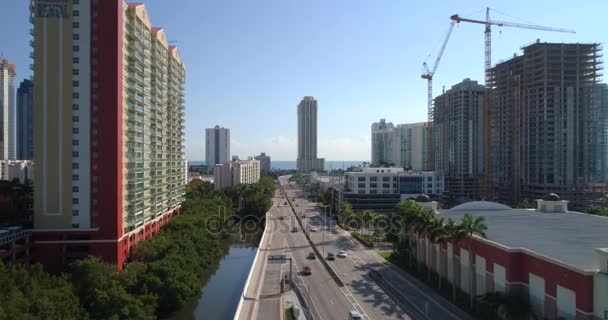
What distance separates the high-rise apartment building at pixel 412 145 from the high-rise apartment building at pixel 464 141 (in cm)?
4649

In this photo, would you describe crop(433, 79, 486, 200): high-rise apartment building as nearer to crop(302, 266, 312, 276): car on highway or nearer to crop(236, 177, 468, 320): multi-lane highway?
crop(236, 177, 468, 320): multi-lane highway

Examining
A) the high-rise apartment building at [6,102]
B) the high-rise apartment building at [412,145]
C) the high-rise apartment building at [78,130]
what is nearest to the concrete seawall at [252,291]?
the high-rise apartment building at [78,130]

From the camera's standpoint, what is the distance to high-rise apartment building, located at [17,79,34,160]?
548 feet

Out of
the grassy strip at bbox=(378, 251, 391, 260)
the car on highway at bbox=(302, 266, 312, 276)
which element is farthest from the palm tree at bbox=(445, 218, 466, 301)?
the grassy strip at bbox=(378, 251, 391, 260)

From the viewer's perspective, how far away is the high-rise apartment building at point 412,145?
175250 millimetres

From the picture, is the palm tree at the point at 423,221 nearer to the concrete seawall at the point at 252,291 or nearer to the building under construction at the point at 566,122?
the concrete seawall at the point at 252,291

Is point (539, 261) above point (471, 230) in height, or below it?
below

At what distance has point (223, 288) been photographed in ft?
161

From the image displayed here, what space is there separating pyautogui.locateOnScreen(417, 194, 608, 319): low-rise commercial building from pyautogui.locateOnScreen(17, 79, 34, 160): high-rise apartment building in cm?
16957

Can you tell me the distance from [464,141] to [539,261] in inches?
3604

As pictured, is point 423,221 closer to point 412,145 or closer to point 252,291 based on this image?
point 252,291

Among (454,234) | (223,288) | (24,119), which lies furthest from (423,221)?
(24,119)

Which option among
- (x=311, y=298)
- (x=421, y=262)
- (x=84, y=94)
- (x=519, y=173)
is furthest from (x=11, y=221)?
(x=519, y=173)

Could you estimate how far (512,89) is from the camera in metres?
99.2
